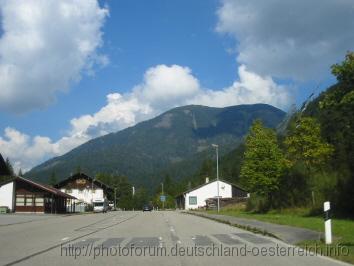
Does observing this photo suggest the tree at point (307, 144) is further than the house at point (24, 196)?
No

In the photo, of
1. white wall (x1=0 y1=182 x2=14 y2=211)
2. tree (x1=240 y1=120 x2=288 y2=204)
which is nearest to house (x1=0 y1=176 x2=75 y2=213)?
white wall (x1=0 y1=182 x2=14 y2=211)

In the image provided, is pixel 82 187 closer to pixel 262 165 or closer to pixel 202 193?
pixel 202 193

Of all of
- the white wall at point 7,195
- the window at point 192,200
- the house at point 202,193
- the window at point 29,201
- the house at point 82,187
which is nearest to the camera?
the window at point 29,201

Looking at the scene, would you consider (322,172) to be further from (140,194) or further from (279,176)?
(140,194)

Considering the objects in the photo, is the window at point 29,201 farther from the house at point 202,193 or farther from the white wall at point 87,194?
the white wall at point 87,194

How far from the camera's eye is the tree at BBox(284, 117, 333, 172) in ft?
168

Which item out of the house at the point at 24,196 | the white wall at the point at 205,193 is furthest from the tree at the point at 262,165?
the white wall at the point at 205,193

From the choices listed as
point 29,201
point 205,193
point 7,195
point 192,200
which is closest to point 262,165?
point 29,201

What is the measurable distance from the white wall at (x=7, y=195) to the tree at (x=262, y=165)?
38.9 metres

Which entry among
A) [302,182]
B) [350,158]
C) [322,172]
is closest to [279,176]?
[302,182]

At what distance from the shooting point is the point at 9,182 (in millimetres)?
79875

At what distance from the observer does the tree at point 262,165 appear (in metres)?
52.9

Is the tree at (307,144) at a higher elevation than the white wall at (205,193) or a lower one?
higher

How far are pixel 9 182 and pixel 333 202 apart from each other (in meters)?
55.7
